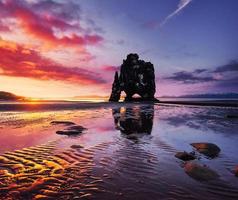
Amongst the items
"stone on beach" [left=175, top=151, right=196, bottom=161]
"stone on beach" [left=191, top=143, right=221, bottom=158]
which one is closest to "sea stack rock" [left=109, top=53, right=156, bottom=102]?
"stone on beach" [left=191, top=143, right=221, bottom=158]

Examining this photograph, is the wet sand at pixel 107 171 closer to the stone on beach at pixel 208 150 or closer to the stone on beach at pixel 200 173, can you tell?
the stone on beach at pixel 200 173

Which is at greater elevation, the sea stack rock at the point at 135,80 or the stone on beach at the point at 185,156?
the sea stack rock at the point at 135,80

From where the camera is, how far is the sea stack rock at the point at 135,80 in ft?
377

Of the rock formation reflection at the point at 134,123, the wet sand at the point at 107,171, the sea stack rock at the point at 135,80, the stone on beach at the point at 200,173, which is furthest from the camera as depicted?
the sea stack rock at the point at 135,80

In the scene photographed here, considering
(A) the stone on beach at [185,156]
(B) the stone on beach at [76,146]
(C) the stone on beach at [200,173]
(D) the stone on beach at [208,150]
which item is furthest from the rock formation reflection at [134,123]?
(C) the stone on beach at [200,173]

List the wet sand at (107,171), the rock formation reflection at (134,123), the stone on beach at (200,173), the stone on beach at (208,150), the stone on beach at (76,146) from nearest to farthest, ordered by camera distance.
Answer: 1. the wet sand at (107,171)
2. the stone on beach at (200,173)
3. the stone on beach at (208,150)
4. the stone on beach at (76,146)
5. the rock formation reflection at (134,123)

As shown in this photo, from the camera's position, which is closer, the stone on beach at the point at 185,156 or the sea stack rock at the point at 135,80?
the stone on beach at the point at 185,156

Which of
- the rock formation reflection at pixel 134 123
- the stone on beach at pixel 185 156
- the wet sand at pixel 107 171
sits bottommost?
the wet sand at pixel 107 171

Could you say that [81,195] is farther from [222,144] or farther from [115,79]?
[115,79]

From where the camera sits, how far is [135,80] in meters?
115

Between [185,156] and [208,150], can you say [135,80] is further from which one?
[185,156]

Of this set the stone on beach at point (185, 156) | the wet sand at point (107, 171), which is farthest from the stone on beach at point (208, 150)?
the stone on beach at point (185, 156)

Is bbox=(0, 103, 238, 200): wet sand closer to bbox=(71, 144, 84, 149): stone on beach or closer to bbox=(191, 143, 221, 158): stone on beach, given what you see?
bbox=(71, 144, 84, 149): stone on beach

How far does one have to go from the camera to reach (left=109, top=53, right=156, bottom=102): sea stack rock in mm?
114938
